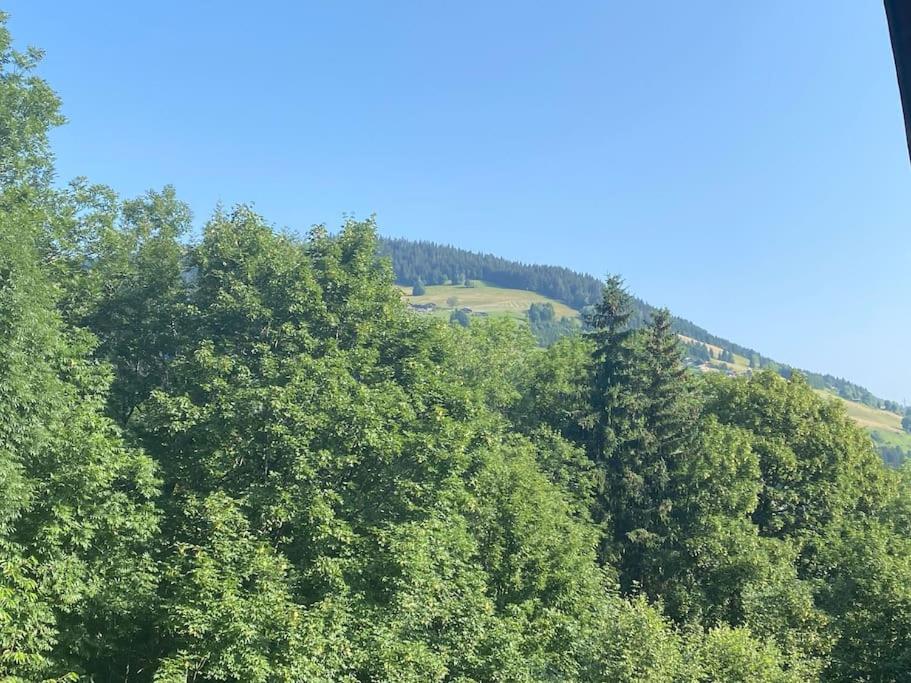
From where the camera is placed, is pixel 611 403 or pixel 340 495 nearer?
pixel 340 495

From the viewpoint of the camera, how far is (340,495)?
20375mm

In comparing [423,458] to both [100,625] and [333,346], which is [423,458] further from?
[100,625]

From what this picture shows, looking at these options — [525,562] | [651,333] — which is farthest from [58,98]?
[651,333]

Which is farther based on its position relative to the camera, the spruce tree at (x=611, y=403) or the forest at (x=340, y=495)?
the spruce tree at (x=611, y=403)

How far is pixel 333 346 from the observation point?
76.6ft

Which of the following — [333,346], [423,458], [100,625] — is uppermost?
[333,346]

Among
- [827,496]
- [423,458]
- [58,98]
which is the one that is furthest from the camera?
[827,496]

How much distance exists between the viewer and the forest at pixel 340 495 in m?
16.1

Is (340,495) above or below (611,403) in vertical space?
below

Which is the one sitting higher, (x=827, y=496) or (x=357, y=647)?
(x=827, y=496)

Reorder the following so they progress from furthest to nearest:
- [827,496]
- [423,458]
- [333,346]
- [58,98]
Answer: [827,496], [58,98], [333,346], [423,458]

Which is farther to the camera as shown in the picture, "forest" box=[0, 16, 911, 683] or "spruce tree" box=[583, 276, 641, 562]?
"spruce tree" box=[583, 276, 641, 562]

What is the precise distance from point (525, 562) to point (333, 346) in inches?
443

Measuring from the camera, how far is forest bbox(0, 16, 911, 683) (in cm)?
1611
